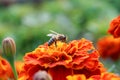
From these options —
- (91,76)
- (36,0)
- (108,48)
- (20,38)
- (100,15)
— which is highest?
(36,0)

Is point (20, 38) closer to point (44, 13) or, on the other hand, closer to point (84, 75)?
point (44, 13)

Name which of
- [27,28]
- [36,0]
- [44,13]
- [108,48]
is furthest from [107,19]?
[36,0]

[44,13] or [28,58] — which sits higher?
[44,13]

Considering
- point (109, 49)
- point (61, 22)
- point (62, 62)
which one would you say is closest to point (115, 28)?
point (62, 62)

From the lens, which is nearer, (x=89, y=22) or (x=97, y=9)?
(x=89, y=22)

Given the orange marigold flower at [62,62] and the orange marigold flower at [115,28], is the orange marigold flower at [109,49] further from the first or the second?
the orange marigold flower at [62,62]

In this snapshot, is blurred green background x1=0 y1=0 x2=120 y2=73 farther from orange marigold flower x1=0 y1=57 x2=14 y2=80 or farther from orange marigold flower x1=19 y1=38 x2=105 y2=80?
orange marigold flower x1=19 y1=38 x2=105 y2=80
